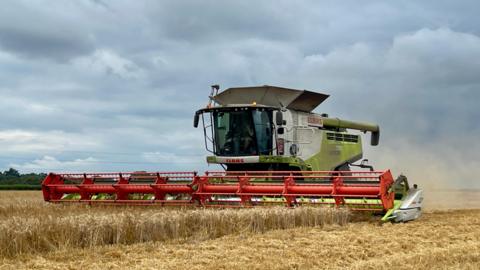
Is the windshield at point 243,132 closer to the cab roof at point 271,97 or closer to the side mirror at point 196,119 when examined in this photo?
the side mirror at point 196,119

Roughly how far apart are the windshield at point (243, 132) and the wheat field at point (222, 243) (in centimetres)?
386

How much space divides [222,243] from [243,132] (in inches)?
222

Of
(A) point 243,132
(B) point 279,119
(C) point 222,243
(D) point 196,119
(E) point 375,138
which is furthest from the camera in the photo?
(E) point 375,138

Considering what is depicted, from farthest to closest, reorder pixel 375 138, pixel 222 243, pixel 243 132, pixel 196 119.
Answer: pixel 375 138 → pixel 196 119 → pixel 243 132 → pixel 222 243

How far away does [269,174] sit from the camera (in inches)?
416

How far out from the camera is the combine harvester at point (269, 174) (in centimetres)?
815

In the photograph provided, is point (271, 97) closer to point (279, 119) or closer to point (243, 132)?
point (243, 132)

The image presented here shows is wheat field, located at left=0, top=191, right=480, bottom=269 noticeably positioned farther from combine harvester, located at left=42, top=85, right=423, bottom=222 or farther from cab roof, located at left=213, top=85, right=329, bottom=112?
cab roof, located at left=213, top=85, right=329, bottom=112

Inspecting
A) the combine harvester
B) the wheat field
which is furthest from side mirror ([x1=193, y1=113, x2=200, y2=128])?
the wheat field

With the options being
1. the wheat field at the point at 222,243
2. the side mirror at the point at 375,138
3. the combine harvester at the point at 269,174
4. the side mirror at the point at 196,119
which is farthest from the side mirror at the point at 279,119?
the side mirror at the point at 375,138

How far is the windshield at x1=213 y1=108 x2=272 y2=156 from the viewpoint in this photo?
35.7ft

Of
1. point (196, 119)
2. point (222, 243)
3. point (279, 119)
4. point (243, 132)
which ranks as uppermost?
point (196, 119)

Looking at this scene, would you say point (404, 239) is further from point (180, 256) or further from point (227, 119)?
point (227, 119)

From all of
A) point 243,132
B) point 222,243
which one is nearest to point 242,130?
point 243,132
